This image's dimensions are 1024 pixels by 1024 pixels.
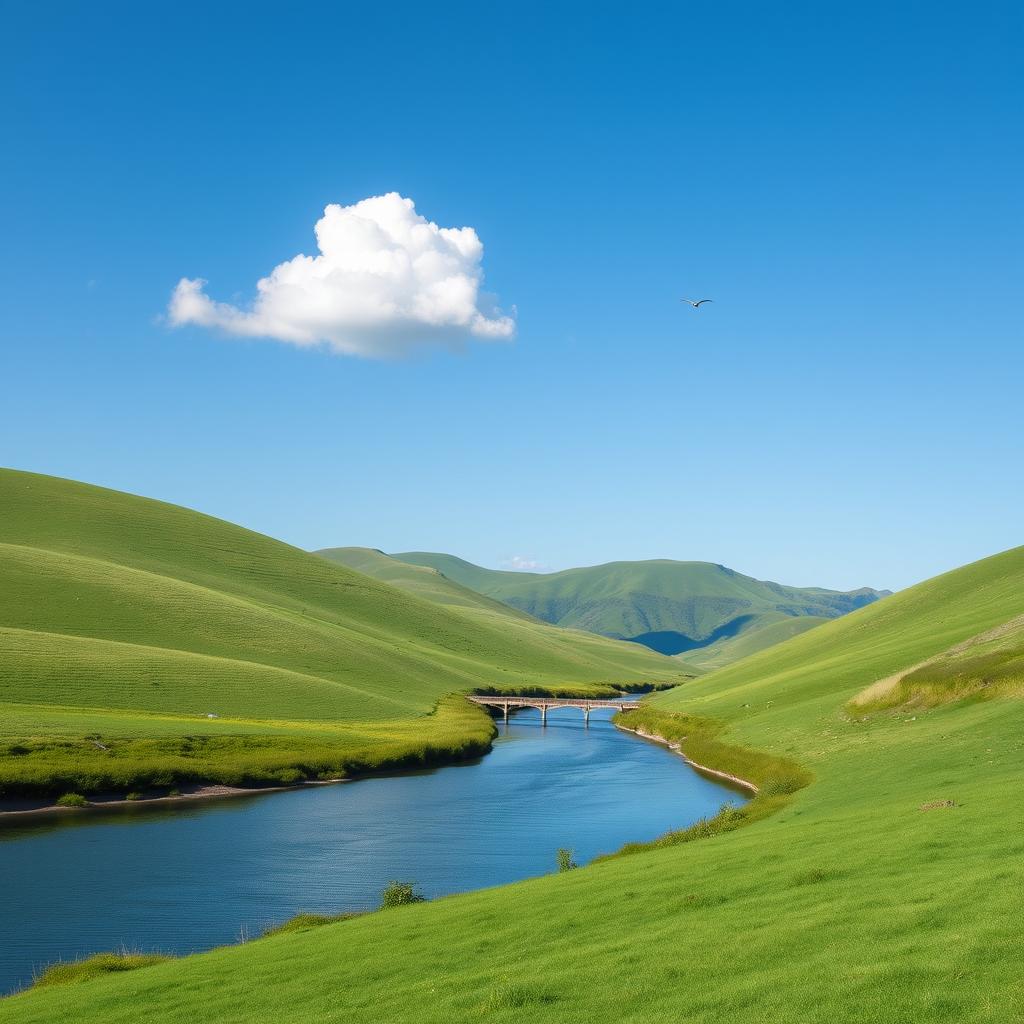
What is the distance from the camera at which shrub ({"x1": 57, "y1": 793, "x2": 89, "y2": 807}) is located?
71.2 meters

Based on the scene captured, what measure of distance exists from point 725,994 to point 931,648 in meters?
84.2

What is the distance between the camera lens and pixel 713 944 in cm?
2119

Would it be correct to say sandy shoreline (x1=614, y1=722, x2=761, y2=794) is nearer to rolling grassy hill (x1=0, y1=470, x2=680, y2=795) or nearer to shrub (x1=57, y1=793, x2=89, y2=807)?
rolling grassy hill (x1=0, y1=470, x2=680, y2=795)

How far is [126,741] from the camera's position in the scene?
8631 centimetres

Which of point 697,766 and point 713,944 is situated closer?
point 713,944

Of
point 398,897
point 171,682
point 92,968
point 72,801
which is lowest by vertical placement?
point 72,801

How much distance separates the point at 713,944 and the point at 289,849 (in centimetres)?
4435

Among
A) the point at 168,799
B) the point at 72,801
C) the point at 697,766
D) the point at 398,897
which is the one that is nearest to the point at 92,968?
the point at 398,897

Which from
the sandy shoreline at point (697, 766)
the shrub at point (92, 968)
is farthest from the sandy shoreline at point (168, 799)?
the shrub at point (92, 968)

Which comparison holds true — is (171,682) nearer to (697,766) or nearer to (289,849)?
(289,849)

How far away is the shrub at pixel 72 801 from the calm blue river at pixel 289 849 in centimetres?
344

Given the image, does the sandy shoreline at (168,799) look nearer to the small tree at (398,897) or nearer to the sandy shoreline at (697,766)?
the sandy shoreline at (697,766)

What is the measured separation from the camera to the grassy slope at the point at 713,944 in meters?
17.0

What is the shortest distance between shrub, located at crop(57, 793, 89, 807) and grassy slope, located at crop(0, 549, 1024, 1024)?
150ft
